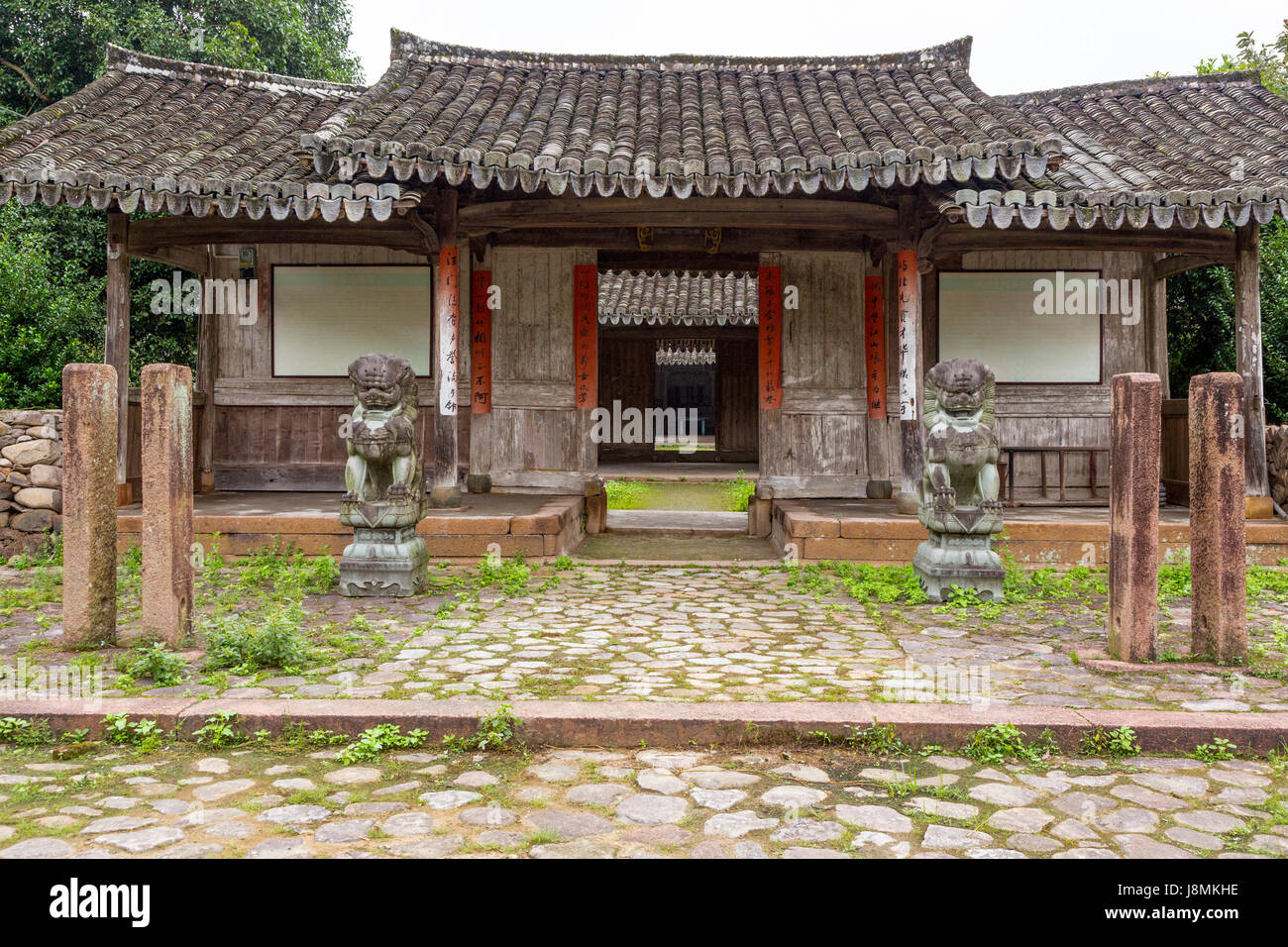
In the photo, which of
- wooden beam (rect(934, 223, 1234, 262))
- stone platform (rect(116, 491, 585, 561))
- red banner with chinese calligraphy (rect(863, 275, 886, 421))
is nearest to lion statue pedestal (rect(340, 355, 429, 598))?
stone platform (rect(116, 491, 585, 561))

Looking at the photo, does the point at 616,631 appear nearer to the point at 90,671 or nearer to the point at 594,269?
the point at 90,671

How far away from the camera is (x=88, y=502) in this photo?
454 cm

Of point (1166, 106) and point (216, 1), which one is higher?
point (216, 1)

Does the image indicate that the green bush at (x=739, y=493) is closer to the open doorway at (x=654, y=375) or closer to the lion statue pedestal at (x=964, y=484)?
the open doorway at (x=654, y=375)

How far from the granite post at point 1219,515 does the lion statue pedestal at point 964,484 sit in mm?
1670

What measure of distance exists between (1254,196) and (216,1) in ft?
53.8

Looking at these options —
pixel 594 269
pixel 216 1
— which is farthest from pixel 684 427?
pixel 594 269

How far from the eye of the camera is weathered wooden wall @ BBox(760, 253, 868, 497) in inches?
391

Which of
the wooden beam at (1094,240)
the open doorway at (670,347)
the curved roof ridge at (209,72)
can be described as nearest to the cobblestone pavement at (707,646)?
the wooden beam at (1094,240)

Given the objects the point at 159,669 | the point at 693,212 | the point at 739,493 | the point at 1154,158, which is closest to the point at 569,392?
the point at 693,212

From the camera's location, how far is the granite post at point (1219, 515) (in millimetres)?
4367

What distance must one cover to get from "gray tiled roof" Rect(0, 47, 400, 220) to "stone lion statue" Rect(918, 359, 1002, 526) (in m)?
4.48

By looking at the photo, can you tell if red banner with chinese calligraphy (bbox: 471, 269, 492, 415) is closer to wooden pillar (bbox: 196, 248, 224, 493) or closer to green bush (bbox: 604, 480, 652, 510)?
green bush (bbox: 604, 480, 652, 510)

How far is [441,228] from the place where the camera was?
27.6 ft
